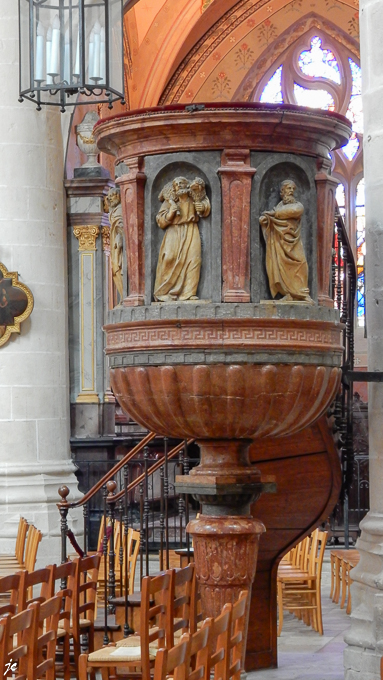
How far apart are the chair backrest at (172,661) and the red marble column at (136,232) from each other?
5.77 feet

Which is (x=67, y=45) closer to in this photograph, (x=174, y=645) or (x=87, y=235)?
(x=174, y=645)

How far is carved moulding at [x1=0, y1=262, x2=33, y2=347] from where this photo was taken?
8.72 metres

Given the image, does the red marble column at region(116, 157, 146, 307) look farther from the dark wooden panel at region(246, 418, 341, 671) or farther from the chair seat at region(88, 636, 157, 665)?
the chair seat at region(88, 636, 157, 665)

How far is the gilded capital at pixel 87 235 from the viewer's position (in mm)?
10891

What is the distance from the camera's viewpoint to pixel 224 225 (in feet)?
15.9

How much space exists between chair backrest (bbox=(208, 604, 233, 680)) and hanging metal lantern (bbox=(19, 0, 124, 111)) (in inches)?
141

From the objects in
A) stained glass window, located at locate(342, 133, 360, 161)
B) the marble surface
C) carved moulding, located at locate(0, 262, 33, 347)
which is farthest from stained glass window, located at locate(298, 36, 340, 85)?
the marble surface

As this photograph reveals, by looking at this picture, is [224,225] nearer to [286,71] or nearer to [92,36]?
[92,36]

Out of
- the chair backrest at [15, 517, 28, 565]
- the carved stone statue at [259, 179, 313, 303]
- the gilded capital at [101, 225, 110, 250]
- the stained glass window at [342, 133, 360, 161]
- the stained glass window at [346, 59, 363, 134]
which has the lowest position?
the chair backrest at [15, 517, 28, 565]

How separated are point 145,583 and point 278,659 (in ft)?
6.11

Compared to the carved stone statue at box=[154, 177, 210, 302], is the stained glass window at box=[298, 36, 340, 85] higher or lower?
higher

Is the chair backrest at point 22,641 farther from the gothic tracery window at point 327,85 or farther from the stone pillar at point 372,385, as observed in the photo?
the gothic tracery window at point 327,85

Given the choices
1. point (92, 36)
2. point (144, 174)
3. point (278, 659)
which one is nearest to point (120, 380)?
point (144, 174)

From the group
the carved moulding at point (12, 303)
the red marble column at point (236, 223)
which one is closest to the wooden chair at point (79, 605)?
the red marble column at point (236, 223)
